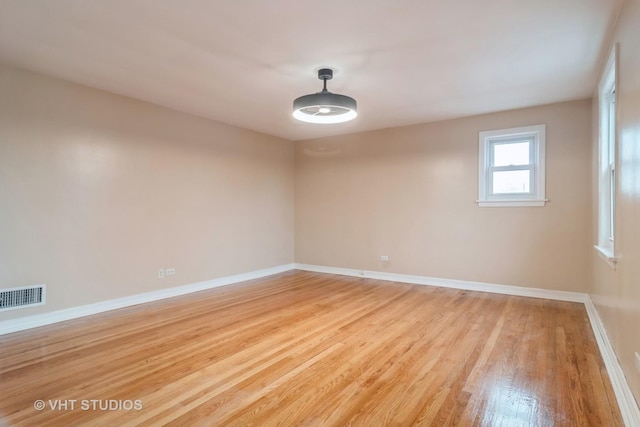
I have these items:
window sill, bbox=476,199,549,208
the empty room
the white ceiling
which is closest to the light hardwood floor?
the empty room

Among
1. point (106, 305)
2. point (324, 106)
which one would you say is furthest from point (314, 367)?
point (106, 305)

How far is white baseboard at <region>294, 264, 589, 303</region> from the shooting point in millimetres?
4395

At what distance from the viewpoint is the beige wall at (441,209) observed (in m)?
4.37

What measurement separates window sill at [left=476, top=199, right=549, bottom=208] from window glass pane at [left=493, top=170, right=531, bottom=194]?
16 centimetres

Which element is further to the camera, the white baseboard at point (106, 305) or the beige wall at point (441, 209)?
the beige wall at point (441, 209)

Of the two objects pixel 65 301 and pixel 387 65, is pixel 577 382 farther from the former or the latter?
pixel 65 301

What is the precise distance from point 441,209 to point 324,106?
9.57 ft

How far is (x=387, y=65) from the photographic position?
324 cm

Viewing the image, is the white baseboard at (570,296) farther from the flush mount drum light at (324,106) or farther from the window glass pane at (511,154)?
the flush mount drum light at (324,106)

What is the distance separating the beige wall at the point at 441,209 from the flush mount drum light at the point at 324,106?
2.38 meters

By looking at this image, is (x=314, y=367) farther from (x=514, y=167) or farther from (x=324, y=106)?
(x=514, y=167)

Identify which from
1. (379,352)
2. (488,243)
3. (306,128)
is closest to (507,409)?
(379,352)

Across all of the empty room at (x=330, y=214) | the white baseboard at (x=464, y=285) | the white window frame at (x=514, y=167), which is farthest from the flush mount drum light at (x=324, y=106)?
the white baseboard at (x=464, y=285)

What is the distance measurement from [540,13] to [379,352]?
2765 mm
